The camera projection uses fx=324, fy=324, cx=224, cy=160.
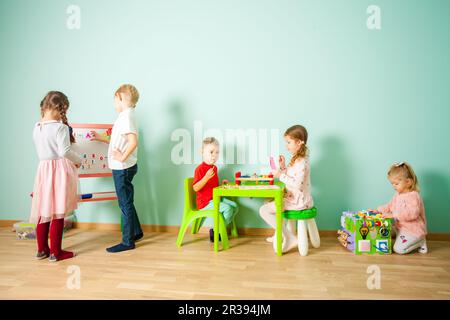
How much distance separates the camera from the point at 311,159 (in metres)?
2.82

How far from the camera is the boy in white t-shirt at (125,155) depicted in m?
2.43

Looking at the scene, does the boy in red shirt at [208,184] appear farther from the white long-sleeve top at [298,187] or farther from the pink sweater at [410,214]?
the pink sweater at [410,214]

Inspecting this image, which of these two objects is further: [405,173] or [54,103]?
[405,173]

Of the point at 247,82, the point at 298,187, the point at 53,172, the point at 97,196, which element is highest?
the point at 247,82

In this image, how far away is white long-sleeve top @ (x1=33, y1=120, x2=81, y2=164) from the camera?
7.22 ft

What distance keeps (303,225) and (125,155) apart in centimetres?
141

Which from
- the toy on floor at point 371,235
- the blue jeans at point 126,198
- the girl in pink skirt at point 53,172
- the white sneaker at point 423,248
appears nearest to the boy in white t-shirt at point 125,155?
the blue jeans at point 126,198

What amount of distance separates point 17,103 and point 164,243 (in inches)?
83.0

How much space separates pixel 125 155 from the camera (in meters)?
2.41

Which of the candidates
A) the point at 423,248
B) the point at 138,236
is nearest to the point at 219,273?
the point at 138,236

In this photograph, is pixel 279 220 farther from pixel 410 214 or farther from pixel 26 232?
pixel 26 232

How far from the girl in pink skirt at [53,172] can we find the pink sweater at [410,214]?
7.90 ft
